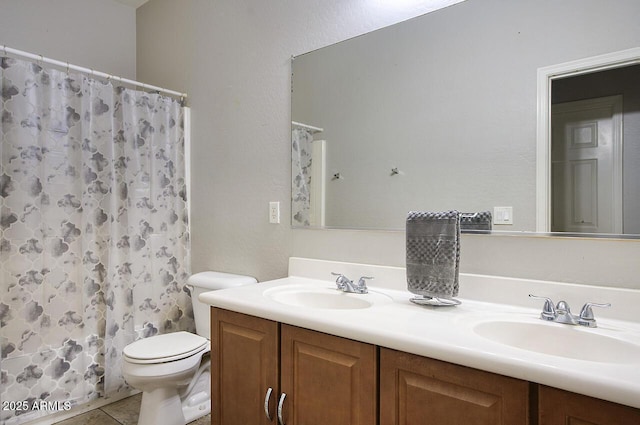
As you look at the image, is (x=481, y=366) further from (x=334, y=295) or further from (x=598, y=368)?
(x=334, y=295)

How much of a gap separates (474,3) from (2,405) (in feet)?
8.80

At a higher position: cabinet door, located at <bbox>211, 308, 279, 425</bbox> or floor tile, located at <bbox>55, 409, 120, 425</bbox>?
cabinet door, located at <bbox>211, 308, 279, 425</bbox>

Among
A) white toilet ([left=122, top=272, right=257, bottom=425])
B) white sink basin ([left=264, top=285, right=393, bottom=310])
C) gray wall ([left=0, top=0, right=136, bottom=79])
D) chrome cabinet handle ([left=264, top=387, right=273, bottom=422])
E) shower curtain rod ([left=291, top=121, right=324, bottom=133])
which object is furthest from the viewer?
gray wall ([left=0, top=0, right=136, bottom=79])

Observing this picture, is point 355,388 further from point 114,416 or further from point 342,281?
point 114,416

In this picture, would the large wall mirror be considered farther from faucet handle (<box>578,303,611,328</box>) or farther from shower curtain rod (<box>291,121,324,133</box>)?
faucet handle (<box>578,303,611,328</box>)

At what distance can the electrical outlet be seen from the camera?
6.52 feet

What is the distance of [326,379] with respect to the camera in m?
1.11

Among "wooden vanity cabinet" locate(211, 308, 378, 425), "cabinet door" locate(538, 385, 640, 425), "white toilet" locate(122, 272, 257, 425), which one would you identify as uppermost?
"cabinet door" locate(538, 385, 640, 425)

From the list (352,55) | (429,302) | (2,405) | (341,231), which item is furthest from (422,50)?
(2,405)

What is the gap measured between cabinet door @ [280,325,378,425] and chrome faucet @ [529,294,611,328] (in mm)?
539

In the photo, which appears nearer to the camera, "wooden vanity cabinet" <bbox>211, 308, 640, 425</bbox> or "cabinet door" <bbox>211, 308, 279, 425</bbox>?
"wooden vanity cabinet" <bbox>211, 308, 640, 425</bbox>

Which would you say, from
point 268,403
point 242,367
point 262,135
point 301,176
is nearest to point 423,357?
point 268,403

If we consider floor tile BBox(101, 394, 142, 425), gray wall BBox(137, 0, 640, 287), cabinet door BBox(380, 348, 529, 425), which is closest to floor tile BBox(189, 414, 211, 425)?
floor tile BBox(101, 394, 142, 425)

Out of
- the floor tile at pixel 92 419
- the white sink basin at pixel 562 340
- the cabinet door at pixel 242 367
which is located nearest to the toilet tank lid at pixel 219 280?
the cabinet door at pixel 242 367
